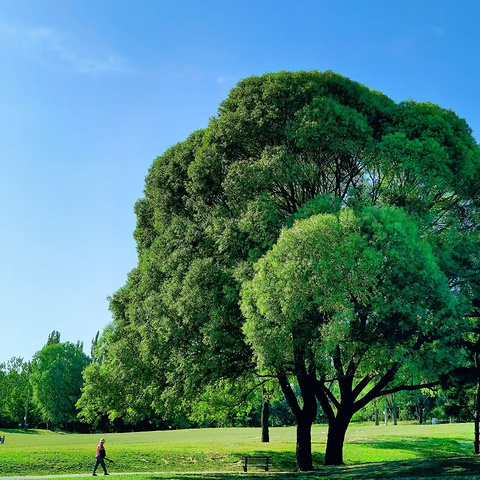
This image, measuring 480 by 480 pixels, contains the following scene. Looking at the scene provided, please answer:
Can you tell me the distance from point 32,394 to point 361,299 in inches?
3585

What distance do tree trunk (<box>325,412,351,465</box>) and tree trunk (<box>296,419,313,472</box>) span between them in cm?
158

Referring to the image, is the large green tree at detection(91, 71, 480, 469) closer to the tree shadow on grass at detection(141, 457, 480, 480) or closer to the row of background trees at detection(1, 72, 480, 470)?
the row of background trees at detection(1, 72, 480, 470)

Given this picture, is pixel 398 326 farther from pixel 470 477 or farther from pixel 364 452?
pixel 364 452

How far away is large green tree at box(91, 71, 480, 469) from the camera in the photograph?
73.0 feet

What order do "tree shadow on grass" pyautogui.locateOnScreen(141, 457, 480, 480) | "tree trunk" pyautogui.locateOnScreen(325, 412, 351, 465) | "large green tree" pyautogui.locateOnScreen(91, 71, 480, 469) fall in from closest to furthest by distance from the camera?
"tree shadow on grass" pyautogui.locateOnScreen(141, 457, 480, 480) → "large green tree" pyautogui.locateOnScreen(91, 71, 480, 469) → "tree trunk" pyautogui.locateOnScreen(325, 412, 351, 465)

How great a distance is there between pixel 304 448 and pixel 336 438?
2217 mm

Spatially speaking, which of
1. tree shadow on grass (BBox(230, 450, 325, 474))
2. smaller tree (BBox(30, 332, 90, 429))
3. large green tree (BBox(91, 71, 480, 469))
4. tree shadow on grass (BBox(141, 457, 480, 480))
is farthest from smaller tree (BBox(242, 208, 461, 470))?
smaller tree (BBox(30, 332, 90, 429))

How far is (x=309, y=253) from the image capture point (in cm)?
1862

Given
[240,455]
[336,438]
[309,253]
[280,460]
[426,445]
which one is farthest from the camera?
[426,445]

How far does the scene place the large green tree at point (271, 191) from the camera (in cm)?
2225

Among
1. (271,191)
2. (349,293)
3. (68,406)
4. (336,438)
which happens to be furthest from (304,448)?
(68,406)

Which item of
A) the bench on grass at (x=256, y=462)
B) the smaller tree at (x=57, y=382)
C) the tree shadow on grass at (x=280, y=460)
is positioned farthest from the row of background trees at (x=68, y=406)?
the bench on grass at (x=256, y=462)

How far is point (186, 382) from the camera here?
22.5m

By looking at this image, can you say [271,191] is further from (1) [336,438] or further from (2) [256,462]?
(2) [256,462]
